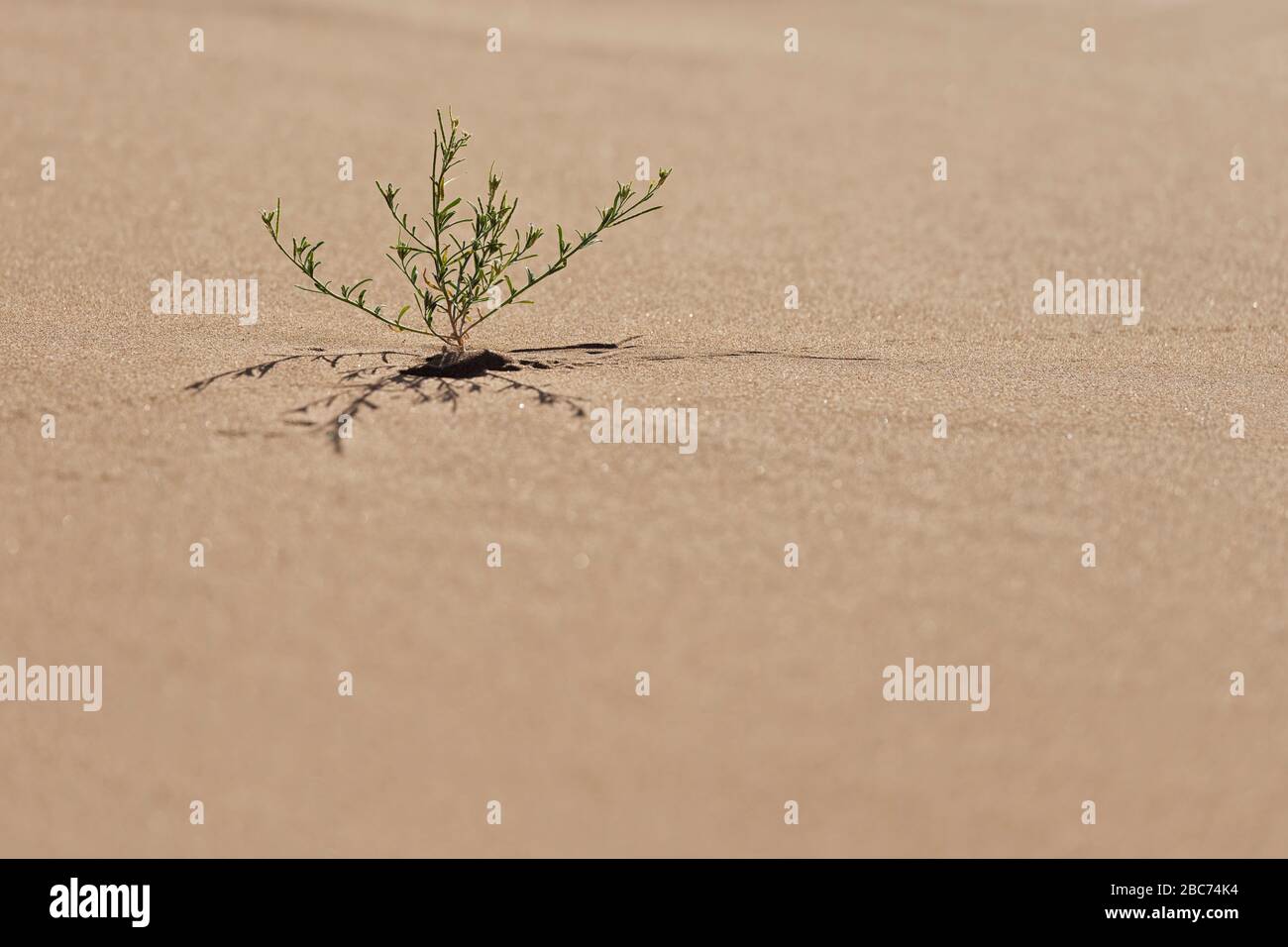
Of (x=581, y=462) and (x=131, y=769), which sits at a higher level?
(x=581, y=462)

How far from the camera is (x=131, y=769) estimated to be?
226 centimetres

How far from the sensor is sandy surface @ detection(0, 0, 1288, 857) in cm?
222

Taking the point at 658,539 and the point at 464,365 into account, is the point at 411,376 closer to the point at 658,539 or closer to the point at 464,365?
the point at 464,365

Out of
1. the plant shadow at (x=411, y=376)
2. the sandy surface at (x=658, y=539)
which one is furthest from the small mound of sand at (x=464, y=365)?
the sandy surface at (x=658, y=539)

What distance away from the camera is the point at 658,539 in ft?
9.34

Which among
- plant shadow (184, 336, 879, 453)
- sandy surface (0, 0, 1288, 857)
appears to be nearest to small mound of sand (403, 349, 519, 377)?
plant shadow (184, 336, 879, 453)

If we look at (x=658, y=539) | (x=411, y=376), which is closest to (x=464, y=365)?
(x=411, y=376)

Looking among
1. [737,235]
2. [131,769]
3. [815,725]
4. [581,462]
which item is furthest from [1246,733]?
[737,235]

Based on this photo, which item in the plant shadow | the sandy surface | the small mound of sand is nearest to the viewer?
the sandy surface

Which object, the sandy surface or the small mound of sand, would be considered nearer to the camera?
the sandy surface

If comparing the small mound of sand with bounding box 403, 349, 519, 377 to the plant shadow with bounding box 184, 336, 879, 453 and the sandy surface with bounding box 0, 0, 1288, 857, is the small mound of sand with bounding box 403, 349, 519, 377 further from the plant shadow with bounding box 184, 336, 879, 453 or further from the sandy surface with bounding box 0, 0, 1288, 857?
the sandy surface with bounding box 0, 0, 1288, 857

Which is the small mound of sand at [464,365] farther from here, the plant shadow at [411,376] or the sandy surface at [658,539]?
the sandy surface at [658,539]
